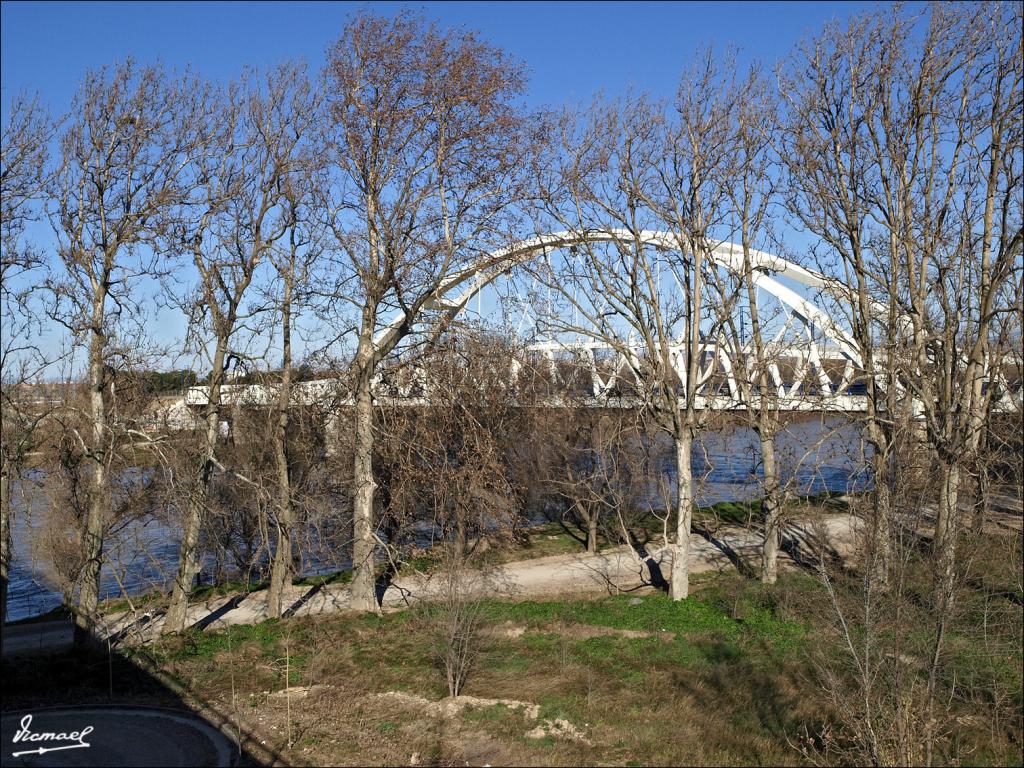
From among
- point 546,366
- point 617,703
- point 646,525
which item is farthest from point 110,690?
point 646,525

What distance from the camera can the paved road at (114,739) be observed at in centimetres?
919

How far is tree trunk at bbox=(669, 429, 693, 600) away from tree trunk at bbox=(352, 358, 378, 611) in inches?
227

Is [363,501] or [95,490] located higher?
[95,490]

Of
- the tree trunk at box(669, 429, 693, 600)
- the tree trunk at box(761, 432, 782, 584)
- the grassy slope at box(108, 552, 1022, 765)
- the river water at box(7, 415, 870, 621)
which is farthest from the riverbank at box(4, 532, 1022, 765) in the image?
the river water at box(7, 415, 870, 621)

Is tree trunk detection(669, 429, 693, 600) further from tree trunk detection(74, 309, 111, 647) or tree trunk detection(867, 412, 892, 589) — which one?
tree trunk detection(74, 309, 111, 647)

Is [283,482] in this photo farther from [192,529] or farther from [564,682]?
[564,682]

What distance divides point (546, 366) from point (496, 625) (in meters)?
10.8

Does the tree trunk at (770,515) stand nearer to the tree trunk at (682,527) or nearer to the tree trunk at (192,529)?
the tree trunk at (682,527)

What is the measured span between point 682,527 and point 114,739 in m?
10.1

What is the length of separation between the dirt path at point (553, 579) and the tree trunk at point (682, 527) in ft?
5.33

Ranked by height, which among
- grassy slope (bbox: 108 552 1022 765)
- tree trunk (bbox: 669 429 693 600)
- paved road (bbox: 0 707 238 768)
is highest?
tree trunk (bbox: 669 429 693 600)

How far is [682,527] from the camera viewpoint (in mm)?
15930

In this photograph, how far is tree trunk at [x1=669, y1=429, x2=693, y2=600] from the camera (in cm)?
1596


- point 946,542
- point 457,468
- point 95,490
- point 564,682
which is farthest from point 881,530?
point 95,490
